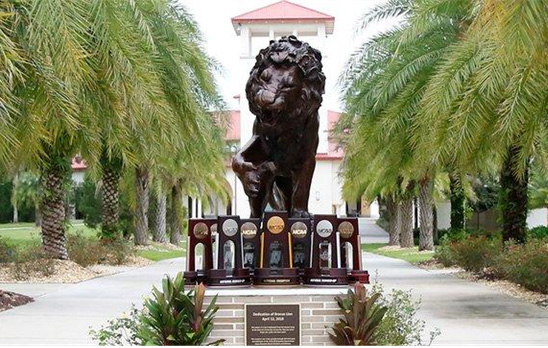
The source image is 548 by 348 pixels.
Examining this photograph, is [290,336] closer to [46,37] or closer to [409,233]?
[46,37]

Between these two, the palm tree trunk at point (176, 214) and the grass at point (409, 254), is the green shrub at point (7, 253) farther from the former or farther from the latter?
the palm tree trunk at point (176, 214)

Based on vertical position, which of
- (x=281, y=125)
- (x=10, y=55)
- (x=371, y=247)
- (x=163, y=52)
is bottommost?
(x=371, y=247)

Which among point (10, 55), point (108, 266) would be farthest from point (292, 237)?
point (108, 266)

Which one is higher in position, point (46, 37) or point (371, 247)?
point (46, 37)

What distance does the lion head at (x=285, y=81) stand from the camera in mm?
7457

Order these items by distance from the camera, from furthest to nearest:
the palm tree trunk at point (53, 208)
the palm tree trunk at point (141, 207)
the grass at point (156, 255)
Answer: the palm tree trunk at point (141, 207)
the grass at point (156, 255)
the palm tree trunk at point (53, 208)

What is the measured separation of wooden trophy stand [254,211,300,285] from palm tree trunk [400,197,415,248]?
2478 centimetres

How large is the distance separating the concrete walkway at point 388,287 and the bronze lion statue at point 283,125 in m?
2.49

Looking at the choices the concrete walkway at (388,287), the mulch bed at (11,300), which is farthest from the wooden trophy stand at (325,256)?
the mulch bed at (11,300)

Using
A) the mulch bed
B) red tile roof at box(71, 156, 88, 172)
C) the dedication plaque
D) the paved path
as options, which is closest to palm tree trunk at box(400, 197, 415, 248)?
red tile roof at box(71, 156, 88, 172)

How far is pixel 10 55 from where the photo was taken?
7473 millimetres

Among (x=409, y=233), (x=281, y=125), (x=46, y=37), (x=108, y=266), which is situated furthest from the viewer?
(x=409, y=233)

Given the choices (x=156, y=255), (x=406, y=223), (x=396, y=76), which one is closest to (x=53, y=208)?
(x=396, y=76)

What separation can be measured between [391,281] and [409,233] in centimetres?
1652
